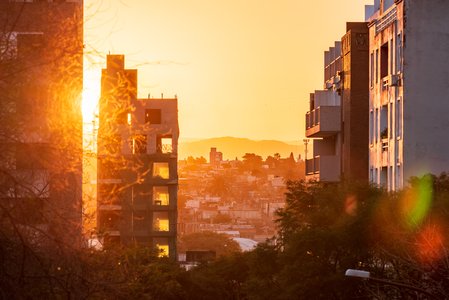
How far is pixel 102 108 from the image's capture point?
1195cm

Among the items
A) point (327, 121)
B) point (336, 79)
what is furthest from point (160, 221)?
point (327, 121)

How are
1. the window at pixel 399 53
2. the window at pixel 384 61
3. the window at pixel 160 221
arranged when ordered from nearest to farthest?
the window at pixel 399 53 → the window at pixel 384 61 → the window at pixel 160 221

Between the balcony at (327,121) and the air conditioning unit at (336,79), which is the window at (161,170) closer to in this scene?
the air conditioning unit at (336,79)

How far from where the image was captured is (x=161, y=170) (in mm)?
123438

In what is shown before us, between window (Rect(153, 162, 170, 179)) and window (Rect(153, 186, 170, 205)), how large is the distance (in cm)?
113

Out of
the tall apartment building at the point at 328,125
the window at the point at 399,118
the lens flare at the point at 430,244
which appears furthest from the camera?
the tall apartment building at the point at 328,125

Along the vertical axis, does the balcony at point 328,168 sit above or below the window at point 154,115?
below

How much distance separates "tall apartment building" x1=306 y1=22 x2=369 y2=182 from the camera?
224 feet

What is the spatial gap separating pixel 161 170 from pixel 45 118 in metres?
111

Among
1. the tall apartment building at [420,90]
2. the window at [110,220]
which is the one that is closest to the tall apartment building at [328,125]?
the tall apartment building at [420,90]

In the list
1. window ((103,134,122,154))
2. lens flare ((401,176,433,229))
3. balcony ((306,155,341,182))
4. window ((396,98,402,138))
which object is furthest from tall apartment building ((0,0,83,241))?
balcony ((306,155,341,182))

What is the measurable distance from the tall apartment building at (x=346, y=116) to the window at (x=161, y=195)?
4441 cm

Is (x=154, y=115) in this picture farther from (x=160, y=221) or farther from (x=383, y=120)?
(x=383, y=120)

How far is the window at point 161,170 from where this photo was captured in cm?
12319
